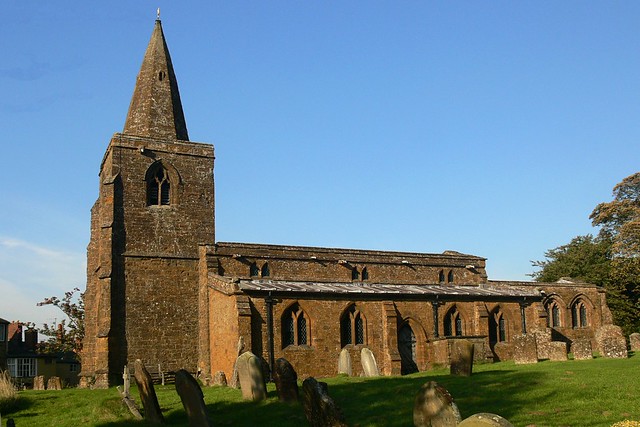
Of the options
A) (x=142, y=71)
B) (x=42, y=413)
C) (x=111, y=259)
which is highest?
(x=142, y=71)

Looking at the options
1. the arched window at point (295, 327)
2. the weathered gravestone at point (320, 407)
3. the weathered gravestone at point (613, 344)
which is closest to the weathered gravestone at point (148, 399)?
the weathered gravestone at point (320, 407)

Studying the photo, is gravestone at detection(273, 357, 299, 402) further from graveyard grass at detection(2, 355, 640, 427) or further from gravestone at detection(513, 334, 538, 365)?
gravestone at detection(513, 334, 538, 365)

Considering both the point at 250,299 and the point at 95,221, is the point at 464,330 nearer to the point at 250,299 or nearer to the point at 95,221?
the point at 250,299

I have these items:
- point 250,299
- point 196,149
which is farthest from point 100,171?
point 250,299

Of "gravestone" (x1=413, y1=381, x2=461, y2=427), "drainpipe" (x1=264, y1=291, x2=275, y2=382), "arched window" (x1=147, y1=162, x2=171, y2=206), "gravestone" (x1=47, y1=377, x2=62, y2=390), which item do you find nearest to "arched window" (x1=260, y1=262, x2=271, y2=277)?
"drainpipe" (x1=264, y1=291, x2=275, y2=382)

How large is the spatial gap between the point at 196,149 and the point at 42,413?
1898 cm

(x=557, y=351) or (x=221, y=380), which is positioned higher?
(x=557, y=351)

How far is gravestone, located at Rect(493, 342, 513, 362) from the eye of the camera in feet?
122

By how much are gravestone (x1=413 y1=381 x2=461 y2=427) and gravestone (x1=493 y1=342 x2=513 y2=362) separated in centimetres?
2517

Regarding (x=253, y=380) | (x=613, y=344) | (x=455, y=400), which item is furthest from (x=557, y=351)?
(x=253, y=380)

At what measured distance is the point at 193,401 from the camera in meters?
15.8

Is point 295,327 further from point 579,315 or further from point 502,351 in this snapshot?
point 579,315

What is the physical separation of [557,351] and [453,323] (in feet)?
30.4

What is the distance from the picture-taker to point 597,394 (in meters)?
16.7
